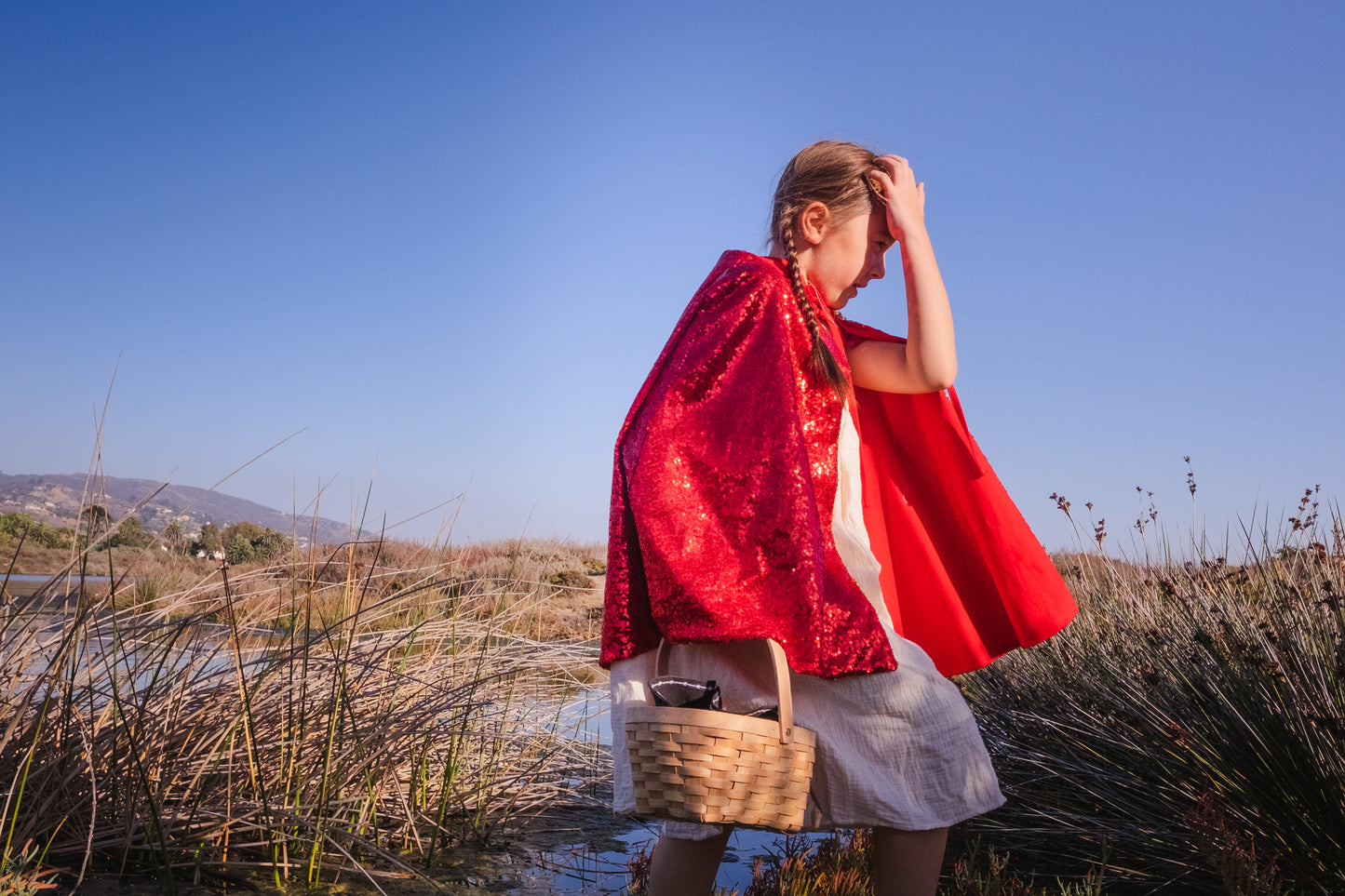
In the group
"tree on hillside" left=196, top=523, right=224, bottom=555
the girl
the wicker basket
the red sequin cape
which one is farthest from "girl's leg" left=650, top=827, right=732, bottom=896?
"tree on hillside" left=196, top=523, right=224, bottom=555

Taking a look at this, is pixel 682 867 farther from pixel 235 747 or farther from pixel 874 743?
pixel 235 747

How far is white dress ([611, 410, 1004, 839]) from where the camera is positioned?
172 centimetres

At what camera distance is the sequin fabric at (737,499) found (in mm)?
1754

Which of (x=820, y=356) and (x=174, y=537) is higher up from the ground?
(x=820, y=356)

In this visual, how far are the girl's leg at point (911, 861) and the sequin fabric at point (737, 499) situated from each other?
1.06 feet

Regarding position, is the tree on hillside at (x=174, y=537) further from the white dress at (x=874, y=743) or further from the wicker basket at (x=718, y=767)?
the wicker basket at (x=718, y=767)

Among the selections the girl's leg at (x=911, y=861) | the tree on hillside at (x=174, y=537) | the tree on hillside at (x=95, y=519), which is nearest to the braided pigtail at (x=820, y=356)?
the girl's leg at (x=911, y=861)

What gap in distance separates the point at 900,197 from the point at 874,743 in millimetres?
1210

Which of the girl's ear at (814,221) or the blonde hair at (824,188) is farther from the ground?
the blonde hair at (824,188)

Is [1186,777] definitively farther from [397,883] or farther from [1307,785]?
[397,883]

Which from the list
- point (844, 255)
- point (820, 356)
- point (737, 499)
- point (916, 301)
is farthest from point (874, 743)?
point (844, 255)

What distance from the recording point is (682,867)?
1.76m

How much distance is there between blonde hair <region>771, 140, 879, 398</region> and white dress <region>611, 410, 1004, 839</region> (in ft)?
2.67

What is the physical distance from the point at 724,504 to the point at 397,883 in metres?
1.69
